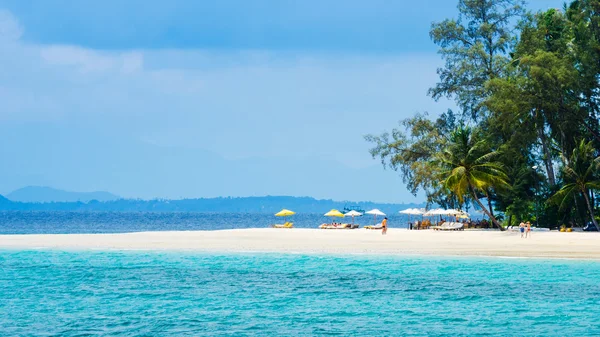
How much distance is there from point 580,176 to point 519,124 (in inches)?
237

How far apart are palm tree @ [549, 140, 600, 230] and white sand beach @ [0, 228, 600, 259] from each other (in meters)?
5.38

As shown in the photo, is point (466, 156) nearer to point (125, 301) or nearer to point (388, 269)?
point (388, 269)

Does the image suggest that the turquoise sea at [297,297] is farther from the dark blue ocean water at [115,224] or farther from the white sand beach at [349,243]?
the dark blue ocean water at [115,224]

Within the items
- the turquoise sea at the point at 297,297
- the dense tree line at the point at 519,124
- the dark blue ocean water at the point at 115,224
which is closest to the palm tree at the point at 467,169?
the dense tree line at the point at 519,124

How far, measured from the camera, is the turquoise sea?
1673 cm

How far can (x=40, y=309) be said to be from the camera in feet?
62.3

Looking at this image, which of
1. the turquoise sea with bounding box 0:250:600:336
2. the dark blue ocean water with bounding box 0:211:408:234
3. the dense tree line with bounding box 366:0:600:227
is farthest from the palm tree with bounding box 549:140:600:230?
the dark blue ocean water with bounding box 0:211:408:234

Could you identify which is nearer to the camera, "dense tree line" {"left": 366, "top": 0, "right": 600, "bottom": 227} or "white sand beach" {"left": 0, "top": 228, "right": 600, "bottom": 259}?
"white sand beach" {"left": 0, "top": 228, "right": 600, "bottom": 259}

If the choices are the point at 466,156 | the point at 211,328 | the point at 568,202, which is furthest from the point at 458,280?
the point at 568,202

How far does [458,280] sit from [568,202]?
91.4 feet

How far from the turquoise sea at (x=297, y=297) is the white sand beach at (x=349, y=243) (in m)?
3.36

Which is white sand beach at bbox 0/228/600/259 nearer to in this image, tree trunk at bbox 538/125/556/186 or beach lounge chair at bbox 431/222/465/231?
beach lounge chair at bbox 431/222/465/231

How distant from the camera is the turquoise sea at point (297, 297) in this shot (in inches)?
659

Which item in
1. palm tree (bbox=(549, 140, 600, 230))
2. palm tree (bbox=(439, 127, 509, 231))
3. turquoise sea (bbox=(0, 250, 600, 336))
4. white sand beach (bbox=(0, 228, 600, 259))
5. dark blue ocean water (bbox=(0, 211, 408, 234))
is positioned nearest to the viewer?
turquoise sea (bbox=(0, 250, 600, 336))
